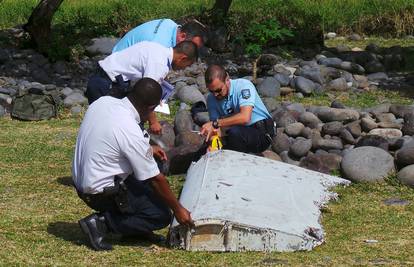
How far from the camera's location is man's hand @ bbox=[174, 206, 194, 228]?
612 cm

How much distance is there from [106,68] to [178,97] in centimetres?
516

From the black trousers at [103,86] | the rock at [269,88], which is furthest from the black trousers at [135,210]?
the rock at [269,88]

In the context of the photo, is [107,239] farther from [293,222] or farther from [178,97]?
[178,97]

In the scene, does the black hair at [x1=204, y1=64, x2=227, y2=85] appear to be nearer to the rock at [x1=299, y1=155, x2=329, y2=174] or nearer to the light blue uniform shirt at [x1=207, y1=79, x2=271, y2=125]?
the light blue uniform shirt at [x1=207, y1=79, x2=271, y2=125]

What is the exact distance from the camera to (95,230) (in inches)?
248

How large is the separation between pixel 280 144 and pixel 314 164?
513 millimetres

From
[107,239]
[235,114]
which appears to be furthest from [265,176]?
[107,239]

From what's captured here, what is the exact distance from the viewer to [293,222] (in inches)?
255

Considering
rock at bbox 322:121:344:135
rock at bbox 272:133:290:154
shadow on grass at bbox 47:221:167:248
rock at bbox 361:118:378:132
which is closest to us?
shadow on grass at bbox 47:221:167:248

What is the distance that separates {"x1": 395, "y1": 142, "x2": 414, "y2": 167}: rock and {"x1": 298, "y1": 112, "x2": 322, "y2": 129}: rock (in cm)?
141

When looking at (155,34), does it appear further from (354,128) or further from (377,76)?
(377,76)

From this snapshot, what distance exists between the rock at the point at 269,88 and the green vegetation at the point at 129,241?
4025 millimetres

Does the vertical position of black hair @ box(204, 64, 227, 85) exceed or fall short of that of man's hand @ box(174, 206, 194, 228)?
it falls short

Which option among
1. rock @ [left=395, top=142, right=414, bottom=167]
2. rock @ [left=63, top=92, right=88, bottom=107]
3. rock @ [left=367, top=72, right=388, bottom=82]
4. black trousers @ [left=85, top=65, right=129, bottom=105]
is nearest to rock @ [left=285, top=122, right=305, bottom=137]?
rock @ [left=395, top=142, right=414, bottom=167]
